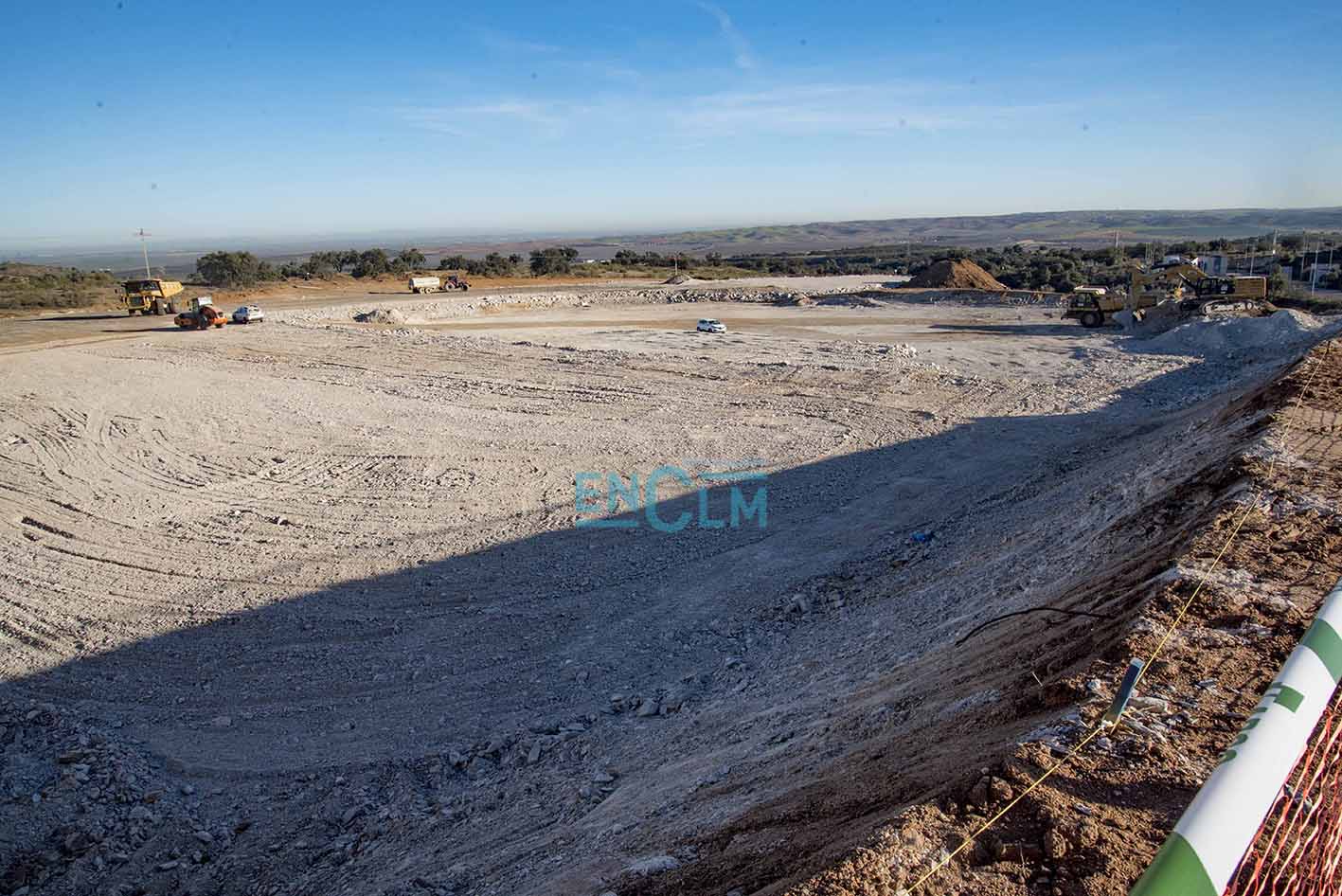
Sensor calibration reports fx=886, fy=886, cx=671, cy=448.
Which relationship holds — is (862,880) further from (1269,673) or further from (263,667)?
(263,667)

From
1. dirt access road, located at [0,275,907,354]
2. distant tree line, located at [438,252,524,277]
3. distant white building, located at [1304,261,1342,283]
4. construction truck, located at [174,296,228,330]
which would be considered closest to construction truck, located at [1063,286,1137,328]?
distant white building, located at [1304,261,1342,283]

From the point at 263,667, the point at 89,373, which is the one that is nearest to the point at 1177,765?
the point at 263,667

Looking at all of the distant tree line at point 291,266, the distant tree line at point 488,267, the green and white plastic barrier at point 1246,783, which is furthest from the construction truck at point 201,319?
the green and white plastic barrier at point 1246,783

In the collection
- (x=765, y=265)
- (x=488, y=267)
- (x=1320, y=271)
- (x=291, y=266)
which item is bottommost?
(x=1320, y=271)

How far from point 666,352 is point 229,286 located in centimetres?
4117

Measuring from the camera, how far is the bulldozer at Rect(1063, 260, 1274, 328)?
32.2 metres

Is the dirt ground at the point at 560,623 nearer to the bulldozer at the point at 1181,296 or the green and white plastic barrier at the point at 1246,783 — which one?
the green and white plastic barrier at the point at 1246,783

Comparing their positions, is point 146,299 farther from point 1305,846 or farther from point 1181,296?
point 1305,846

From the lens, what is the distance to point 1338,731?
2775 mm

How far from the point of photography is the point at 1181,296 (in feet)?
112

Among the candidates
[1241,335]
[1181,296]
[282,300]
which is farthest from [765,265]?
[1241,335]

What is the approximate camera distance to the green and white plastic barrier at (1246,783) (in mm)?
1462

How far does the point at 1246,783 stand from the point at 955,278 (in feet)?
186

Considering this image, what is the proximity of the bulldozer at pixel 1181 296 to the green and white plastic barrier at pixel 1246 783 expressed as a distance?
34.5 meters
